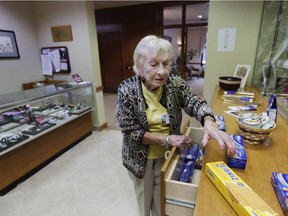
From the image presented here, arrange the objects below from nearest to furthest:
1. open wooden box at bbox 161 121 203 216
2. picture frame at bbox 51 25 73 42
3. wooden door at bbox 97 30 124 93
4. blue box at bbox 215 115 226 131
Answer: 1. open wooden box at bbox 161 121 203 216
2. blue box at bbox 215 115 226 131
3. picture frame at bbox 51 25 73 42
4. wooden door at bbox 97 30 124 93

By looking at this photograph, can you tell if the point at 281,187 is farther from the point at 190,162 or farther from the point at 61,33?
the point at 61,33

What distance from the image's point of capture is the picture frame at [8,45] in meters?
2.79

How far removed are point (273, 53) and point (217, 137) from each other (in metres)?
1.90

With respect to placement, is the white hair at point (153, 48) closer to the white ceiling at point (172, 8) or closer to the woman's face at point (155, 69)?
the woman's face at point (155, 69)

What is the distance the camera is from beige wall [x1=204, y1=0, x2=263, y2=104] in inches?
95.5

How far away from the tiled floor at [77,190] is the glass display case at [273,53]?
1.71 m

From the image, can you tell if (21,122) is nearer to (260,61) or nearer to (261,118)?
(261,118)

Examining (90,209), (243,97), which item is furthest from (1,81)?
(243,97)

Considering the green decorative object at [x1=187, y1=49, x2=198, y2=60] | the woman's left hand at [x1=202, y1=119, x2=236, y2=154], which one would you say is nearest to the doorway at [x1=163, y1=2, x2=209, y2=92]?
the green decorative object at [x1=187, y1=49, x2=198, y2=60]

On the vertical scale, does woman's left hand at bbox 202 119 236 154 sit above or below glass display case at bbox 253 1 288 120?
below

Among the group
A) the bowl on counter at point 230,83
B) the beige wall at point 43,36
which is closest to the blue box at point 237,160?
the bowl on counter at point 230,83

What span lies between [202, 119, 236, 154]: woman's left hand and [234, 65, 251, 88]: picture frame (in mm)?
1877

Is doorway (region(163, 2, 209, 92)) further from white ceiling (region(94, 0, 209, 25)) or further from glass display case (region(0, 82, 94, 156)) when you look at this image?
glass display case (region(0, 82, 94, 156))

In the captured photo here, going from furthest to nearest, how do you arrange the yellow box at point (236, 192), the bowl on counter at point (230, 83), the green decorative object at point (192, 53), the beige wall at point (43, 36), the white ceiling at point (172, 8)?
the green decorative object at point (192, 53) < the white ceiling at point (172, 8) < the beige wall at point (43, 36) < the bowl on counter at point (230, 83) < the yellow box at point (236, 192)
